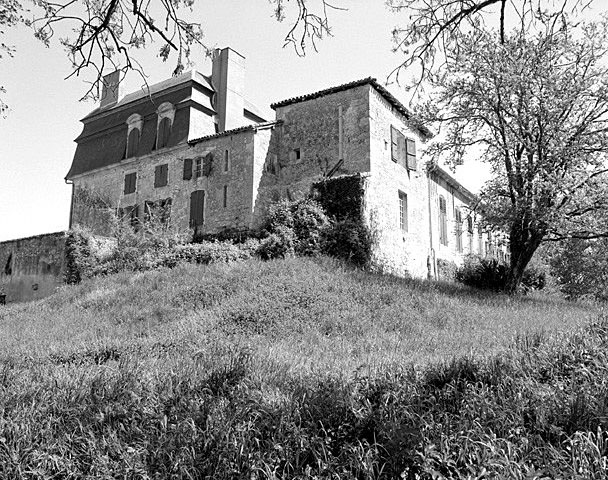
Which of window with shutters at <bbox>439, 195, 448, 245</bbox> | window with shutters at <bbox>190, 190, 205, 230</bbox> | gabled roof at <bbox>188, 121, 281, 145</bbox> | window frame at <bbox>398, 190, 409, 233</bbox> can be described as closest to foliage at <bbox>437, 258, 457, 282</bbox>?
window with shutters at <bbox>439, 195, 448, 245</bbox>

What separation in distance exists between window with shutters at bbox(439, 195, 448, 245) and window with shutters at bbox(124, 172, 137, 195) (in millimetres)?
14743

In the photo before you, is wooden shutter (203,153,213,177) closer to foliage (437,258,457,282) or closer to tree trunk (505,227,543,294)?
foliage (437,258,457,282)

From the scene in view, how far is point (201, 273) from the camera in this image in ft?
50.0

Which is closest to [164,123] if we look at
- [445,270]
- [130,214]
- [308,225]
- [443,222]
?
[130,214]

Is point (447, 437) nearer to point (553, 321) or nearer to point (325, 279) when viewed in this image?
point (553, 321)

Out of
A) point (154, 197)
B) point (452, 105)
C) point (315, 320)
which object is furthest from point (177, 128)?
point (315, 320)

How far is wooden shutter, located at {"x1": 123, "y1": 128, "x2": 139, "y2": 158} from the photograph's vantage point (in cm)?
2681

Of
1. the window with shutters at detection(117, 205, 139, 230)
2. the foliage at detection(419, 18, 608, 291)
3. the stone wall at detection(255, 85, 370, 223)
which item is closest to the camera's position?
the foliage at detection(419, 18, 608, 291)

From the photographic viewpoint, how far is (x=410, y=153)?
76.1 ft

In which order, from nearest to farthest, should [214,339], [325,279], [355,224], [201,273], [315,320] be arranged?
[214,339] → [315,320] → [325,279] → [201,273] → [355,224]

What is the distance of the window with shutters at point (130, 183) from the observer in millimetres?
26359

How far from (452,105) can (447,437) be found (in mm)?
13852

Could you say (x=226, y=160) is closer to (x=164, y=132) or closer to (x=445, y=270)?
(x=164, y=132)

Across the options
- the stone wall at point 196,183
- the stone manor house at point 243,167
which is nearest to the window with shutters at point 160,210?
the stone manor house at point 243,167
